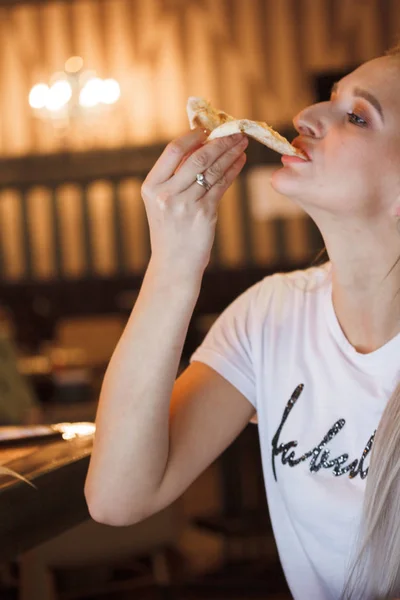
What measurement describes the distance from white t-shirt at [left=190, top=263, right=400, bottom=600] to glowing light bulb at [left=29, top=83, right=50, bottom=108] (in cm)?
522

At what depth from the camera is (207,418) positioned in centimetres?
152

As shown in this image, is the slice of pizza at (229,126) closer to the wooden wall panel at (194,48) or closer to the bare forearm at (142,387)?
the bare forearm at (142,387)

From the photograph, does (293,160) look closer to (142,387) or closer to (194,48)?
(142,387)

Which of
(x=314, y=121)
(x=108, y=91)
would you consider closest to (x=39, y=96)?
(x=108, y=91)

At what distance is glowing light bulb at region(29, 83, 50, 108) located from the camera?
21.3 feet

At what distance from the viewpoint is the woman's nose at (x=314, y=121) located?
1400 millimetres

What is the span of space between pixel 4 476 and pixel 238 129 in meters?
0.63

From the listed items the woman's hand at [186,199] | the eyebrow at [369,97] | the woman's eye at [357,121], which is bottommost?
→ the woman's hand at [186,199]

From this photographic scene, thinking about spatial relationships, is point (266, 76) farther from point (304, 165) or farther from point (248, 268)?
point (304, 165)

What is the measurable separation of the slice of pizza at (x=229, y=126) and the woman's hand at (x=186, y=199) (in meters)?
0.02

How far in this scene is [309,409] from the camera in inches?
57.1

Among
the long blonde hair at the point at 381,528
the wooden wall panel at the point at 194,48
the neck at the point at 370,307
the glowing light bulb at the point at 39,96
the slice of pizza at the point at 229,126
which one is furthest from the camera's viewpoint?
the wooden wall panel at the point at 194,48

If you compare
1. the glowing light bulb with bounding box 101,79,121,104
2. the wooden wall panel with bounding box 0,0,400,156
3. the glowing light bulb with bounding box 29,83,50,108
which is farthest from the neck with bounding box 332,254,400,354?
the wooden wall panel with bounding box 0,0,400,156

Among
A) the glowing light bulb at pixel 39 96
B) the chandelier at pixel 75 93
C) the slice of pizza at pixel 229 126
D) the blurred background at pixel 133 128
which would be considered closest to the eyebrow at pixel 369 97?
the slice of pizza at pixel 229 126
